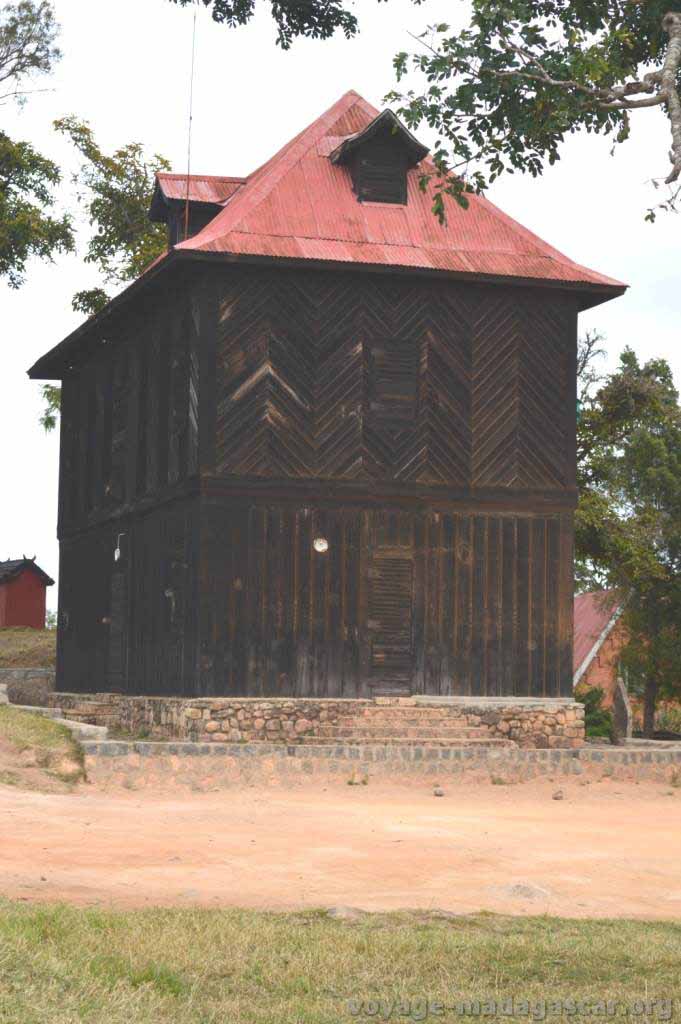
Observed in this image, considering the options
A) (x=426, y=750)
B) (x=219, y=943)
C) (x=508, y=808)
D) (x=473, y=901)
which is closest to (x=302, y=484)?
(x=426, y=750)

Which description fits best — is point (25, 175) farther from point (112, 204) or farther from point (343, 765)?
point (343, 765)

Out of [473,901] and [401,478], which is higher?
[401,478]

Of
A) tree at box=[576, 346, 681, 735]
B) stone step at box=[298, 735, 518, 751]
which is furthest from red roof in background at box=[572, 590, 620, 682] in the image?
stone step at box=[298, 735, 518, 751]

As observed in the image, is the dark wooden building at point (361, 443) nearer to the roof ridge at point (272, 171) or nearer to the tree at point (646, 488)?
the roof ridge at point (272, 171)

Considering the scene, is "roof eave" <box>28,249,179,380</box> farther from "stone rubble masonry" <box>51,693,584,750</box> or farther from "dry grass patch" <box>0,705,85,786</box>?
"dry grass patch" <box>0,705,85,786</box>

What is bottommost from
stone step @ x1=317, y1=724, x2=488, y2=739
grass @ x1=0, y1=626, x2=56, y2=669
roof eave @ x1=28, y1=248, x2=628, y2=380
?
stone step @ x1=317, y1=724, x2=488, y2=739

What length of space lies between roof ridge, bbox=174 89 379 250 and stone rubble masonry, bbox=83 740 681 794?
8625mm

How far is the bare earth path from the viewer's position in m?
12.9

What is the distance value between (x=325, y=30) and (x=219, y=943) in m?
14.3

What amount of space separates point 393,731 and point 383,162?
10643 mm

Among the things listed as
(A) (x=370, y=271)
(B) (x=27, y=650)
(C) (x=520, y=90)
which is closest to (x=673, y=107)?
(C) (x=520, y=90)

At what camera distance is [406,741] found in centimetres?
2561

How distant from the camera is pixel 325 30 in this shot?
21062mm

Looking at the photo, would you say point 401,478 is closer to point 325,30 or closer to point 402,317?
point 402,317
